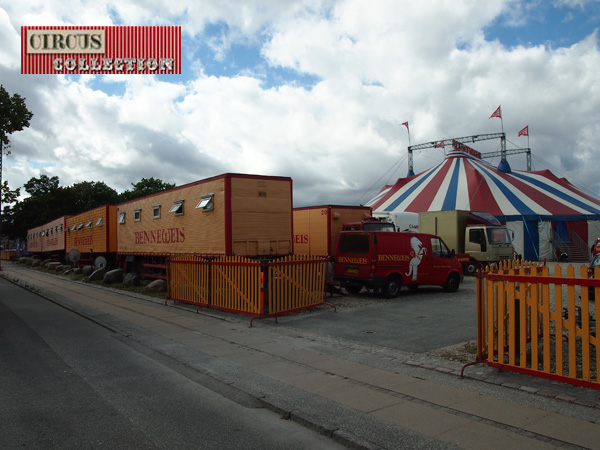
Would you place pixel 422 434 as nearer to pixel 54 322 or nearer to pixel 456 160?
pixel 54 322

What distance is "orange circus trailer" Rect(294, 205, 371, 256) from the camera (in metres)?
16.6

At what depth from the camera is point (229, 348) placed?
7992 mm

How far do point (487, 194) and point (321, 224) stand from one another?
2221 cm

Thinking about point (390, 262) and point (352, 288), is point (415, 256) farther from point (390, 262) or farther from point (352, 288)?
point (352, 288)

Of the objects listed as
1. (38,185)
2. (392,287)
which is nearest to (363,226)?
(392,287)

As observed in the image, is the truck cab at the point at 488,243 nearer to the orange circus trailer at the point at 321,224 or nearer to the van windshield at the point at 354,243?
the orange circus trailer at the point at 321,224

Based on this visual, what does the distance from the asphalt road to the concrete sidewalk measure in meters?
0.32

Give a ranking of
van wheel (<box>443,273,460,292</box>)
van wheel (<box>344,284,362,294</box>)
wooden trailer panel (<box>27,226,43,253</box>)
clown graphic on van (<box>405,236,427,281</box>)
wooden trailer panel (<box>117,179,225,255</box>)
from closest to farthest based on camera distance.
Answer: wooden trailer panel (<box>117,179,225,255</box>)
clown graphic on van (<box>405,236,427,281</box>)
van wheel (<box>344,284,362,294</box>)
van wheel (<box>443,273,460,292</box>)
wooden trailer panel (<box>27,226,43,253</box>)

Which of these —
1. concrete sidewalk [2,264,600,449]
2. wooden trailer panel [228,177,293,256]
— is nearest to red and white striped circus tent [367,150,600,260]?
wooden trailer panel [228,177,293,256]

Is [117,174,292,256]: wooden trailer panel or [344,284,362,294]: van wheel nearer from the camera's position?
[117,174,292,256]: wooden trailer panel

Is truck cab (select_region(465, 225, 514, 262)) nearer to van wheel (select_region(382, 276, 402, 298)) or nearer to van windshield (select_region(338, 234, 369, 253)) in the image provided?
van wheel (select_region(382, 276, 402, 298))

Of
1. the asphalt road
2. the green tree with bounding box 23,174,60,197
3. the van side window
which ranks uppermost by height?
the green tree with bounding box 23,174,60,197

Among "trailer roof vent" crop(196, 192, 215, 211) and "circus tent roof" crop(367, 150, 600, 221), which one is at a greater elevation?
"circus tent roof" crop(367, 150, 600, 221)

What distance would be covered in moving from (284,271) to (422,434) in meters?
7.07
